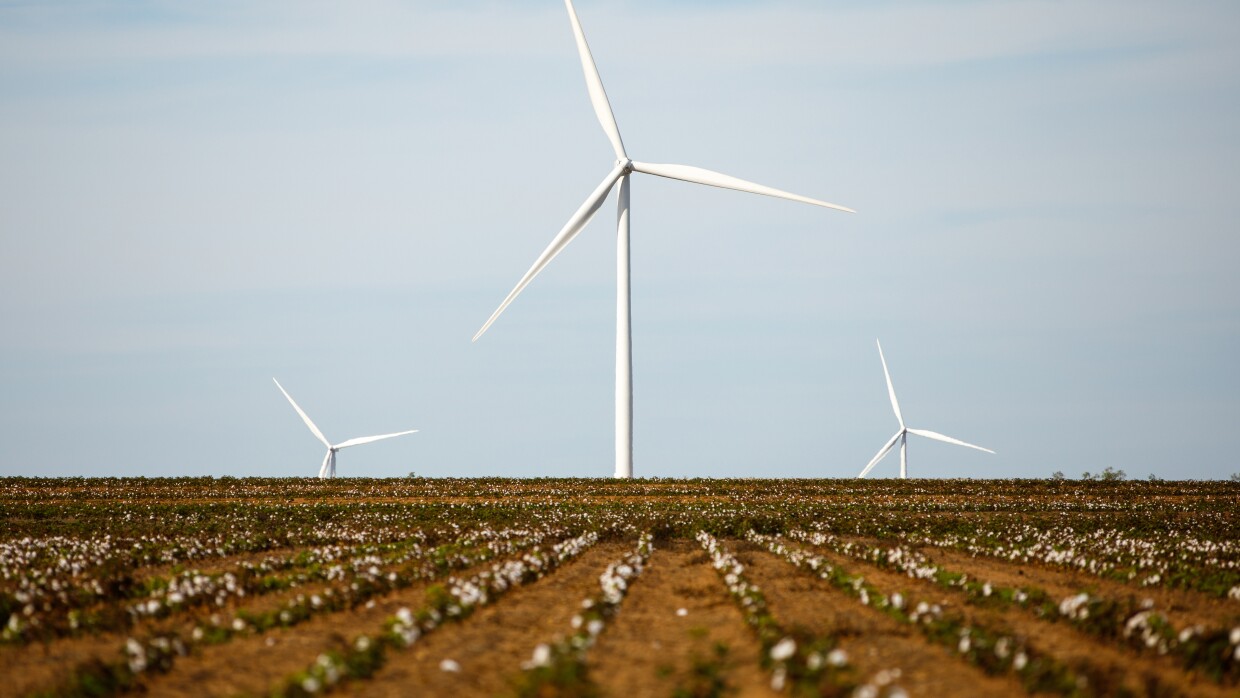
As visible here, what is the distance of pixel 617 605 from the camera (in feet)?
72.3

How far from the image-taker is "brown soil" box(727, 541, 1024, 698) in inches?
590

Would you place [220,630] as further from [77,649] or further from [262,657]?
[77,649]

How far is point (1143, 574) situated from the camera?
27.9m

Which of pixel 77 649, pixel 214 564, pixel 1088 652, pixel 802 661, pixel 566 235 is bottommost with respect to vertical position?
pixel 77 649

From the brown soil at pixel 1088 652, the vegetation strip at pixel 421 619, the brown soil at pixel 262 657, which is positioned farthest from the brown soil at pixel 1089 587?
the brown soil at pixel 262 657

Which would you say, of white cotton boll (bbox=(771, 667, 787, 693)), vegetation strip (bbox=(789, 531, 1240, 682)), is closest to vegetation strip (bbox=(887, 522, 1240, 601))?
vegetation strip (bbox=(789, 531, 1240, 682))

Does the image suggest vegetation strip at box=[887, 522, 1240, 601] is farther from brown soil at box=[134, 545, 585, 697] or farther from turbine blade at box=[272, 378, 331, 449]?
turbine blade at box=[272, 378, 331, 449]

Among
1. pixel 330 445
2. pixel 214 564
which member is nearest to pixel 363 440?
pixel 330 445

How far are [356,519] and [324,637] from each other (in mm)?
28882

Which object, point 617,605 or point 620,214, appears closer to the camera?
point 617,605

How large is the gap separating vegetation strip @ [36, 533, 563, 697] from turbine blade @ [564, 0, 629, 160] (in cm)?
4510

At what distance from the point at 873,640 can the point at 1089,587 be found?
1020cm

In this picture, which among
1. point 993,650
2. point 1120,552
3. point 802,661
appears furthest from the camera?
point 1120,552

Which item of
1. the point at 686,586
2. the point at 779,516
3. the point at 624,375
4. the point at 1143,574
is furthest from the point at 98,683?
the point at 624,375
